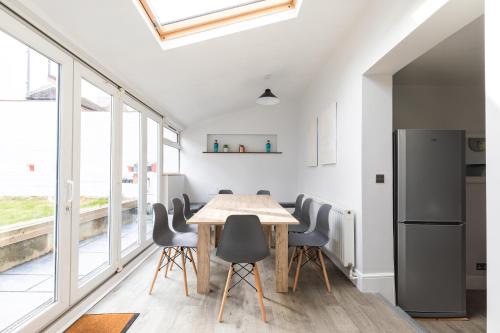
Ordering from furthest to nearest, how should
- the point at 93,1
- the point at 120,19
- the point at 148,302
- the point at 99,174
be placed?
the point at 99,174
the point at 148,302
the point at 120,19
the point at 93,1

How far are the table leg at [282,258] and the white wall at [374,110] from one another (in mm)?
819

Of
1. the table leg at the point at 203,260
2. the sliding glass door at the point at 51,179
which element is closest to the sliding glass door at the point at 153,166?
the sliding glass door at the point at 51,179

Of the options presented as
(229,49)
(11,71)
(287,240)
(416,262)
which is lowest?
(416,262)

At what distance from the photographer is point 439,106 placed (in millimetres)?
3992

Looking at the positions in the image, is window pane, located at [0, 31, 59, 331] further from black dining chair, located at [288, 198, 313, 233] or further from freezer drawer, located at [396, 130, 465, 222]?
freezer drawer, located at [396, 130, 465, 222]

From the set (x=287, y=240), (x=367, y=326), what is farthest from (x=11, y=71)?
(x=367, y=326)

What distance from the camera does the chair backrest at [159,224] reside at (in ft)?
9.05

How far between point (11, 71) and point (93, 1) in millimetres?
733

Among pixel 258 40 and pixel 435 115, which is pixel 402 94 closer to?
pixel 435 115

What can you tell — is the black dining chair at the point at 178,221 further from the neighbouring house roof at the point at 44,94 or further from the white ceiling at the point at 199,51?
the neighbouring house roof at the point at 44,94

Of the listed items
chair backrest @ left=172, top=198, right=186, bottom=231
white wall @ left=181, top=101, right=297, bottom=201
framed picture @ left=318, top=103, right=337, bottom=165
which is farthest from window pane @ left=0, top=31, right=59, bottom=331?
white wall @ left=181, top=101, right=297, bottom=201

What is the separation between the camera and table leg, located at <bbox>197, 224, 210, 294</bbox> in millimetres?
2725

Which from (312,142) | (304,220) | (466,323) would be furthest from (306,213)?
(466,323)

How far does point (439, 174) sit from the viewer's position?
2658 mm
